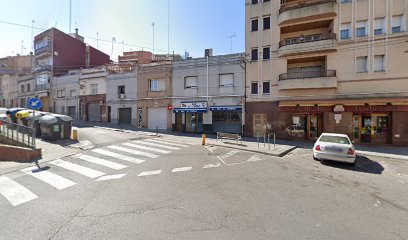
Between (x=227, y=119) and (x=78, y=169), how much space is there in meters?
13.8

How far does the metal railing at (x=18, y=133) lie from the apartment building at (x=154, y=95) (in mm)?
11868

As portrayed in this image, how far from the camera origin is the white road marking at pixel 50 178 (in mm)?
6406

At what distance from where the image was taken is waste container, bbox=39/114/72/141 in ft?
45.1

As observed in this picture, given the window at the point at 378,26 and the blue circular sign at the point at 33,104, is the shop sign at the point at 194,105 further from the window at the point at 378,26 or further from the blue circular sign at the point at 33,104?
the window at the point at 378,26

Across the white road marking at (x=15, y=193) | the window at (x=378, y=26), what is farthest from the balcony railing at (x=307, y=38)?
the white road marking at (x=15, y=193)

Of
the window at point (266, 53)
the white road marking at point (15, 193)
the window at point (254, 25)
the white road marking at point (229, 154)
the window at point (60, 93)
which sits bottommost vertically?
the white road marking at point (15, 193)

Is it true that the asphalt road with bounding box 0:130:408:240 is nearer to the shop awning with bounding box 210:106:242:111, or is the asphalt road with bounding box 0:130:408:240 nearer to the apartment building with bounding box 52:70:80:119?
the shop awning with bounding box 210:106:242:111

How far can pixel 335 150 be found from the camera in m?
9.21

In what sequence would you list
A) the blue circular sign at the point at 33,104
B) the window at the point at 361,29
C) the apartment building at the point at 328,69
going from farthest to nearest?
the window at the point at 361,29
the apartment building at the point at 328,69
the blue circular sign at the point at 33,104

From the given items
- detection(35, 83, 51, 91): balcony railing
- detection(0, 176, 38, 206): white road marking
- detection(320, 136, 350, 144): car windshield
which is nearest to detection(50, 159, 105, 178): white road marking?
detection(0, 176, 38, 206): white road marking

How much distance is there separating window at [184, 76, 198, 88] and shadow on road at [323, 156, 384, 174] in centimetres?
1413

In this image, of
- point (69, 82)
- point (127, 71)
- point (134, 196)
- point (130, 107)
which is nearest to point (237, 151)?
point (134, 196)

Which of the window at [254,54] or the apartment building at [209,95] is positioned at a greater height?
the window at [254,54]

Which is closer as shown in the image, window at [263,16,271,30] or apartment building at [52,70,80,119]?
window at [263,16,271,30]
